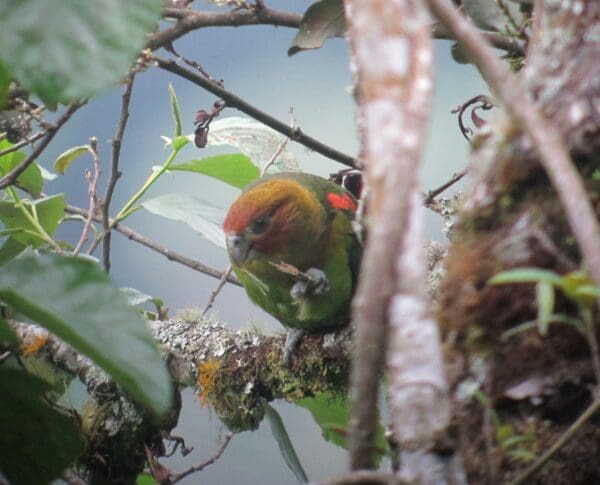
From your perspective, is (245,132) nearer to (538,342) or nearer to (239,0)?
(239,0)

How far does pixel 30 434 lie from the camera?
2.97 ft

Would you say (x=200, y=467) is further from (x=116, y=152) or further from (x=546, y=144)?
(x=546, y=144)

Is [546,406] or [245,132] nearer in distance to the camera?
[546,406]

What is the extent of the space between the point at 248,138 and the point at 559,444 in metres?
1.30

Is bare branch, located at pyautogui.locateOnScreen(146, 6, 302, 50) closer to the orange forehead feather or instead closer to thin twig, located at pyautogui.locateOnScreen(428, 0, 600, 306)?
the orange forehead feather

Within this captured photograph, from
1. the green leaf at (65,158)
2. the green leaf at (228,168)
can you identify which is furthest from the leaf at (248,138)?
the green leaf at (65,158)

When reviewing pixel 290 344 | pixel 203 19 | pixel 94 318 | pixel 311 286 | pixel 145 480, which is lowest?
pixel 145 480

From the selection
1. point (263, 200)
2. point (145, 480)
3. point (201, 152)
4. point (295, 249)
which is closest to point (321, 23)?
point (263, 200)

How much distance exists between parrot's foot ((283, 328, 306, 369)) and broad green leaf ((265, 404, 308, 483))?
0.62ft

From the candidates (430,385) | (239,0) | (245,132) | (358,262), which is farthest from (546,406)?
(245,132)

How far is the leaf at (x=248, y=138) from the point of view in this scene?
67.6 inches

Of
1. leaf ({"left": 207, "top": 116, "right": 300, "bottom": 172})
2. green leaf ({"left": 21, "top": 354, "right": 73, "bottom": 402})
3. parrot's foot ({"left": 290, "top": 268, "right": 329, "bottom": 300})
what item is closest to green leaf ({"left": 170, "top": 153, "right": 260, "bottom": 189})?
leaf ({"left": 207, "top": 116, "right": 300, "bottom": 172})

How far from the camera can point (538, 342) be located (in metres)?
0.61

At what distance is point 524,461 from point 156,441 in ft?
3.72
